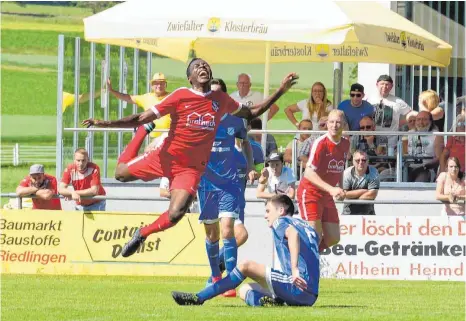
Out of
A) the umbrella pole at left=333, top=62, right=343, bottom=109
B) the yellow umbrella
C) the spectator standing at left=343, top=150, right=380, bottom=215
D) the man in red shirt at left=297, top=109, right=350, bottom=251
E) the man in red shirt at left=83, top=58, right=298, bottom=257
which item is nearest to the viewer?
the man in red shirt at left=83, top=58, right=298, bottom=257

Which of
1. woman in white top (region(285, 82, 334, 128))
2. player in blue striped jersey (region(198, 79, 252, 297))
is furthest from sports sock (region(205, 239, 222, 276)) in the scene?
woman in white top (region(285, 82, 334, 128))

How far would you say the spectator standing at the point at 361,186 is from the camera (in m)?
19.8

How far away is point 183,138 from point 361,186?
18.9ft

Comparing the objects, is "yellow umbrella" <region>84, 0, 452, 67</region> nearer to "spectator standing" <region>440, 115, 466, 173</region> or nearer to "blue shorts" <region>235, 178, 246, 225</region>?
"spectator standing" <region>440, 115, 466, 173</region>

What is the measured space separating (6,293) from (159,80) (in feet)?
20.9

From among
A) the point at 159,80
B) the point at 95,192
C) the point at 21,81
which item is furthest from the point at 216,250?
the point at 21,81

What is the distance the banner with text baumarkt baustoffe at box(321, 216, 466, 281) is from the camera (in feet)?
63.2

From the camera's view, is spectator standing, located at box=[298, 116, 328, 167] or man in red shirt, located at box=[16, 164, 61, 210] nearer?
man in red shirt, located at box=[16, 164, 61, 210]

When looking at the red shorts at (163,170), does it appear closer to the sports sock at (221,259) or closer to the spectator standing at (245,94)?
the sports sock at (221,259)

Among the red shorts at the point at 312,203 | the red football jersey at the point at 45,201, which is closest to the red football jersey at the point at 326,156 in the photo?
the red shorts at the point at 312,203

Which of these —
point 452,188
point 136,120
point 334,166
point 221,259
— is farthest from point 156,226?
point 452,188

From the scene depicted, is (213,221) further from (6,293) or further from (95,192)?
(95,192)

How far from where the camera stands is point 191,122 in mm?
14539

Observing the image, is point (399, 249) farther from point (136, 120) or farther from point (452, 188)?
point (136, 120)
